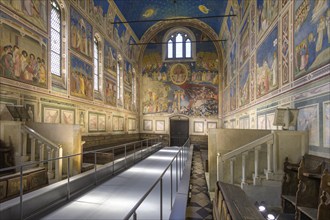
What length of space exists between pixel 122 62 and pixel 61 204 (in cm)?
1544

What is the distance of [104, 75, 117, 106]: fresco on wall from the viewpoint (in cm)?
1552

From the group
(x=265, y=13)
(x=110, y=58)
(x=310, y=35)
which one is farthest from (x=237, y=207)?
(x=110, y=58)

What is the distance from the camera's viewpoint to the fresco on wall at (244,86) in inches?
467

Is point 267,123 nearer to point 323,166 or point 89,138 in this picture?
point 323,166

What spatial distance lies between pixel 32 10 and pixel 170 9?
12.8 meters

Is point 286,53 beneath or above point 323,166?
above

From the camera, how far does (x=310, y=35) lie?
5844mm

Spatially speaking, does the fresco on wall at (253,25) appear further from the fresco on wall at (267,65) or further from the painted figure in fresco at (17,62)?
the painted figure in fresco at (17,62)

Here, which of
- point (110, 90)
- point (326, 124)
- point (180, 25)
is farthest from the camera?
point (180, 25)

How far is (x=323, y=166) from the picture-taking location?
484 cm

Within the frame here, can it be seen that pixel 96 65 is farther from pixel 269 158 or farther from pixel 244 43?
pixel 269 158

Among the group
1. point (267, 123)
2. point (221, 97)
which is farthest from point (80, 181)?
point (221, 97)

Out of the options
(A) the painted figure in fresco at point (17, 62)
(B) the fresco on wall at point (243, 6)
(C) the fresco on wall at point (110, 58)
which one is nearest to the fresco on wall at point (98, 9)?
(C) the fresco on wall at point (110, 58)

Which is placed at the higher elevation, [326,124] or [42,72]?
[42,72]
